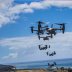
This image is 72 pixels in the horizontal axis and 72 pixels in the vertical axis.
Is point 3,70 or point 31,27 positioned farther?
point 31,27

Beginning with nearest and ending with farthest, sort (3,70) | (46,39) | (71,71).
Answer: (3,70) → (71,71) → (46,39)

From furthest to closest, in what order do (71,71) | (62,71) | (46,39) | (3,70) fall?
(62,71) < (46,39) < (71,71) < (3,70)

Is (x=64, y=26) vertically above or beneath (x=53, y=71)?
above

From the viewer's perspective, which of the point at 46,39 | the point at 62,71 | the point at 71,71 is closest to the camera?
the point at 71,71

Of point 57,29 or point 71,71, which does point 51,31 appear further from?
point 71,71

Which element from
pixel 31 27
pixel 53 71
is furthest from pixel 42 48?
pixel 31 27

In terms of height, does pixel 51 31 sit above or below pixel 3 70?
above

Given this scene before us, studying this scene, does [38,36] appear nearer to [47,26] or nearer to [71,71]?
[47,26]

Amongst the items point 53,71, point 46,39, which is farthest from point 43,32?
point 53,71

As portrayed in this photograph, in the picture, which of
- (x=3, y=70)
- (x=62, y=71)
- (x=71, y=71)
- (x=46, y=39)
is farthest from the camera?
(x=62, y=71)
